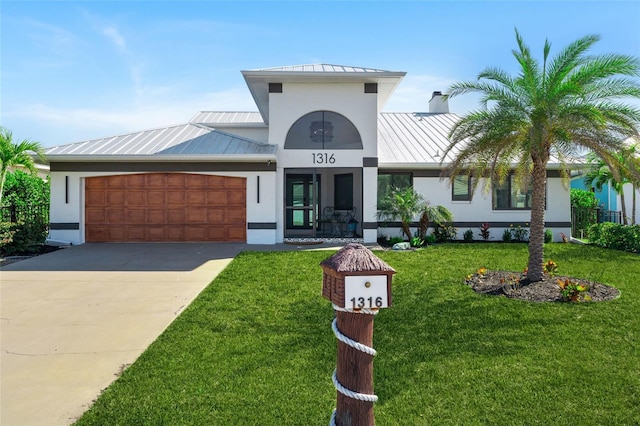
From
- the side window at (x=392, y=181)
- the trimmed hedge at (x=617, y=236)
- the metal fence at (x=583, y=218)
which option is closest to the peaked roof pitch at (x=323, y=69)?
the side window at (x=392, y=181)

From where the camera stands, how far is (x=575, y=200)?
18.3m

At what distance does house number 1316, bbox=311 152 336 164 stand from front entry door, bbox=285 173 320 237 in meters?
1.57

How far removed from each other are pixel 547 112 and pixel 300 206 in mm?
10387

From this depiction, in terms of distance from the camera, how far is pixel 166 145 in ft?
49.4

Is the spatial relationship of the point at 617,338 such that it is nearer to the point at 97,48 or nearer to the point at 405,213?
the point at 405,213

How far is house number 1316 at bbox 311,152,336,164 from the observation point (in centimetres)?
1515

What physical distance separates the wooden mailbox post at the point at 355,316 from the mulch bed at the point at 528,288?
19.8 feet

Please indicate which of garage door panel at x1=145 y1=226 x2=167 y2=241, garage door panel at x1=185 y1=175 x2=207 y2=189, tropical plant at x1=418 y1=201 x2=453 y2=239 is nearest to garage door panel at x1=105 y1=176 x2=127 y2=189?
garage door panel at x1=145 y1=226 x2=167 y2=241

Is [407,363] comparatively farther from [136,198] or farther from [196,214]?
[136,198]

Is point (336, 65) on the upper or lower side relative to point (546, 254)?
upper

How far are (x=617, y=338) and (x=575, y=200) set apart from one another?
1470cm

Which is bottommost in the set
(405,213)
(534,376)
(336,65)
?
(534,376)

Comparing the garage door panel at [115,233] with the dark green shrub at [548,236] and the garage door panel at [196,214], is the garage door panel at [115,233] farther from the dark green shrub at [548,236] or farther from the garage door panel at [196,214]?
the dark green shrub at [548,236]

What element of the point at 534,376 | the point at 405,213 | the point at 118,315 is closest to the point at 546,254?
the point at 405,213
